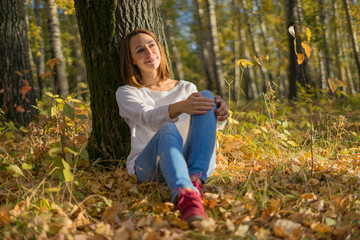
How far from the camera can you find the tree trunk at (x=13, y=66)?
4.90 m

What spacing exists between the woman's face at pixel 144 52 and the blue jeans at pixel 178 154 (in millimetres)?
526

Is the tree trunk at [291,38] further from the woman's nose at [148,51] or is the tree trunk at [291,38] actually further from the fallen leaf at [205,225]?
the fallen leaf at [205,225]

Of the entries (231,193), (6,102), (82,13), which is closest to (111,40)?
(82,13)

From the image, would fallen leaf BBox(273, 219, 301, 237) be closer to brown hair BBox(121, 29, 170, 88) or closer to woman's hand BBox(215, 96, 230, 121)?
woman's hand BBox(215, 96, 230, 121)

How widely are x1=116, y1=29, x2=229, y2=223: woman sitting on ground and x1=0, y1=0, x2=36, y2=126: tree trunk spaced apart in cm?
300

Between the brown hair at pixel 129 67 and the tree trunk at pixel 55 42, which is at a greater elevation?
the tree trunk at pixel 55 42

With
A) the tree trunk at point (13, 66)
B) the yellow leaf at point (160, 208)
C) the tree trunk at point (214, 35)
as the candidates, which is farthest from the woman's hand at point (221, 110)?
the tree trunk at point (214, 35)

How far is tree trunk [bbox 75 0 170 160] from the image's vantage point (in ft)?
8.81

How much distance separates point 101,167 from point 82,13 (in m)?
1.36

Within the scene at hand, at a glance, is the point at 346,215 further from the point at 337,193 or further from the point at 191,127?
the point at 191,127

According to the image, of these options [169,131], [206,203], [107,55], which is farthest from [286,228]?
[107,55]

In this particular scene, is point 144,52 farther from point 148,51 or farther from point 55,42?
point 55,42

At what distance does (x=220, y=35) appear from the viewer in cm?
Answer: 1862

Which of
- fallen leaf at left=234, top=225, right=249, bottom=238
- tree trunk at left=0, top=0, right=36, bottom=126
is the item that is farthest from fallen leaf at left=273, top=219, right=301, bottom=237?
tree trunk at left=0, top=0, right=36, bottom=126
